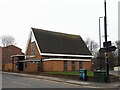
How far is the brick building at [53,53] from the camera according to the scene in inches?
1919

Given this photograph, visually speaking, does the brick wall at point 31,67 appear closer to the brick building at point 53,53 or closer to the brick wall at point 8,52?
the brick building at point 53,53

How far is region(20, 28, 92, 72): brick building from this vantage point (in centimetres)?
4875

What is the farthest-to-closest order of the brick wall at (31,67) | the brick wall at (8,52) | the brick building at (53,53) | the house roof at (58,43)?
the brick wall at (8,52) < the house roof at (58,43) < the brick wall at (31,67) < the brick building at (53,53)

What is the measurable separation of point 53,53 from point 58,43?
16.8ft

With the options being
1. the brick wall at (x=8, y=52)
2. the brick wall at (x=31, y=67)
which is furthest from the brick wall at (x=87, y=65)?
the brick wall at (x=8, y=52)

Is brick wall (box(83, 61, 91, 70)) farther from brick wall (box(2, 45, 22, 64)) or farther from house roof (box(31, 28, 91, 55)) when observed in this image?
brick wall (box(2, 45, 22, 64))

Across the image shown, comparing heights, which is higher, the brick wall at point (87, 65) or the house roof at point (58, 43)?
the house roof at point (58, 43)

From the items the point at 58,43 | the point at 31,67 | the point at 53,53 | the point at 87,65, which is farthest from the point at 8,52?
the point at 53,53

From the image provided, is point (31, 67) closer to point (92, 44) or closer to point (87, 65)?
point (87, 65)

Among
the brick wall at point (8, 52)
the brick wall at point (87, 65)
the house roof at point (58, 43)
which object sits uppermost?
the house roof at point (58, 43)

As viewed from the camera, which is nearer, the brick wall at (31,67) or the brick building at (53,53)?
the brick building at (53,53)

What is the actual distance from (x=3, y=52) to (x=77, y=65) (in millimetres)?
37425

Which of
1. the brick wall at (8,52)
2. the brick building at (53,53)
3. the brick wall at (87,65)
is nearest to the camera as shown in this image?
the brick building at (53,53)

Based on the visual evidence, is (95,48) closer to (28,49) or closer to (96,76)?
(28,49)
